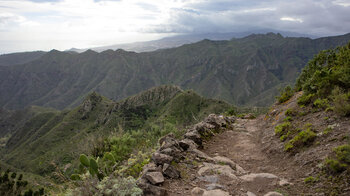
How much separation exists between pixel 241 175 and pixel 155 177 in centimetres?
321

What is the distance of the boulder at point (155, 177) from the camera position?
611 centimetres

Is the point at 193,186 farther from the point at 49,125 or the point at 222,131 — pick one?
the point at 49,125

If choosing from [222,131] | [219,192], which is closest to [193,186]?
[219,192]

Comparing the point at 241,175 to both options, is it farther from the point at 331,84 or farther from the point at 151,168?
the point at 331,84

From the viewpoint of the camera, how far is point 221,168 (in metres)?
8.00

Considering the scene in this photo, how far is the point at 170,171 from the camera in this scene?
690cm

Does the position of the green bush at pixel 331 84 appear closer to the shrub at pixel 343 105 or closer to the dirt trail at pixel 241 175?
the shrub at pixel 343 105

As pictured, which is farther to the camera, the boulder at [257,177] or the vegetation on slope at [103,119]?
the vegetation on slope at [103,119]

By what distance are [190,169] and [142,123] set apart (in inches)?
3969

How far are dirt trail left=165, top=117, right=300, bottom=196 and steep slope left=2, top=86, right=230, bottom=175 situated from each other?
7327 cm

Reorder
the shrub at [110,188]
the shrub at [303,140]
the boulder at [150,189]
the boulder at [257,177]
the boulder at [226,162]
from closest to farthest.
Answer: the shrub at [110,188], the boulder at [150,189], the boulder at [257,177], the shrub at [303,140], the boulder at [226,162]

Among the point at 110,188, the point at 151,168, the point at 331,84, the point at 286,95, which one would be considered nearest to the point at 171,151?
the point at 151,168

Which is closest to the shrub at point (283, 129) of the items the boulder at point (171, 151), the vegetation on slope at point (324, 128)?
the vegetation on slope at point (324, 128)

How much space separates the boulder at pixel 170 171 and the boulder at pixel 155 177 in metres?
0.36
